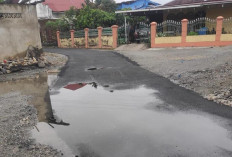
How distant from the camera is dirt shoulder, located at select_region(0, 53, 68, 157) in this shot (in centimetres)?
361

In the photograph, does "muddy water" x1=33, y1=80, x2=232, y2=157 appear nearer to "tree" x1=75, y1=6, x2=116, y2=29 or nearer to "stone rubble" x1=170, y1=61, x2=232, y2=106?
"stone rubble" x1=170, y1=61, x2=232, y2=106

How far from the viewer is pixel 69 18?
25.7 metres

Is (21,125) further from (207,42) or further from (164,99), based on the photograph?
(207,42)

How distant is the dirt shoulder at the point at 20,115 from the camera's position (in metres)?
3.61

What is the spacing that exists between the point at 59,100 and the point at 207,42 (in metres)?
12.7

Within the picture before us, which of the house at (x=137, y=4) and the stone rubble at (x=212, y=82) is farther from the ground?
the house at (x=137, y=4)

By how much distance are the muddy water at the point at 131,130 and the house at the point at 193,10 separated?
12809 mm

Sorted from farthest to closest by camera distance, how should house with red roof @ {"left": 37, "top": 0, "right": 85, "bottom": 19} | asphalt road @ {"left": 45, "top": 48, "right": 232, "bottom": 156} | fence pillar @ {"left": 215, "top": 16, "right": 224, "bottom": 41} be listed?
house with red roof @ {"left": 37, "top": 0, "right": 85, "bottom": 19} < fence pillar @ {"left": 215, "top": 16, "right": 224, "bottom": 41} < asphalt road @ {"left": 45, "top": 48, "right": 232, "bottom": 156}

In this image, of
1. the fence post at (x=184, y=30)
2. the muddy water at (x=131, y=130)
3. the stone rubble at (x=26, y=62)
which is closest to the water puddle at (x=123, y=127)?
the muddy water at (x=131, y=130)

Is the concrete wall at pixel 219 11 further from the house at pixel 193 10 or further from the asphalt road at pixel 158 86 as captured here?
the asphalt road at pixel 158 86

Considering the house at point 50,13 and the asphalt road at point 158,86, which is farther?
the house at point 50,13

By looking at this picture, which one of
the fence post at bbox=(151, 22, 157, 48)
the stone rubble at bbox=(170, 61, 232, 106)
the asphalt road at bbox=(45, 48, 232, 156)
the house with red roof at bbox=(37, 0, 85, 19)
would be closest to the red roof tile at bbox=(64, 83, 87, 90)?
the asphalt road at bbox=(45, 48, 232, 156)

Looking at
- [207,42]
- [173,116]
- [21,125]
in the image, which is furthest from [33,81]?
[207,42]

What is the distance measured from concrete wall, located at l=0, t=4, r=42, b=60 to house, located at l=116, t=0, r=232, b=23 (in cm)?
942
